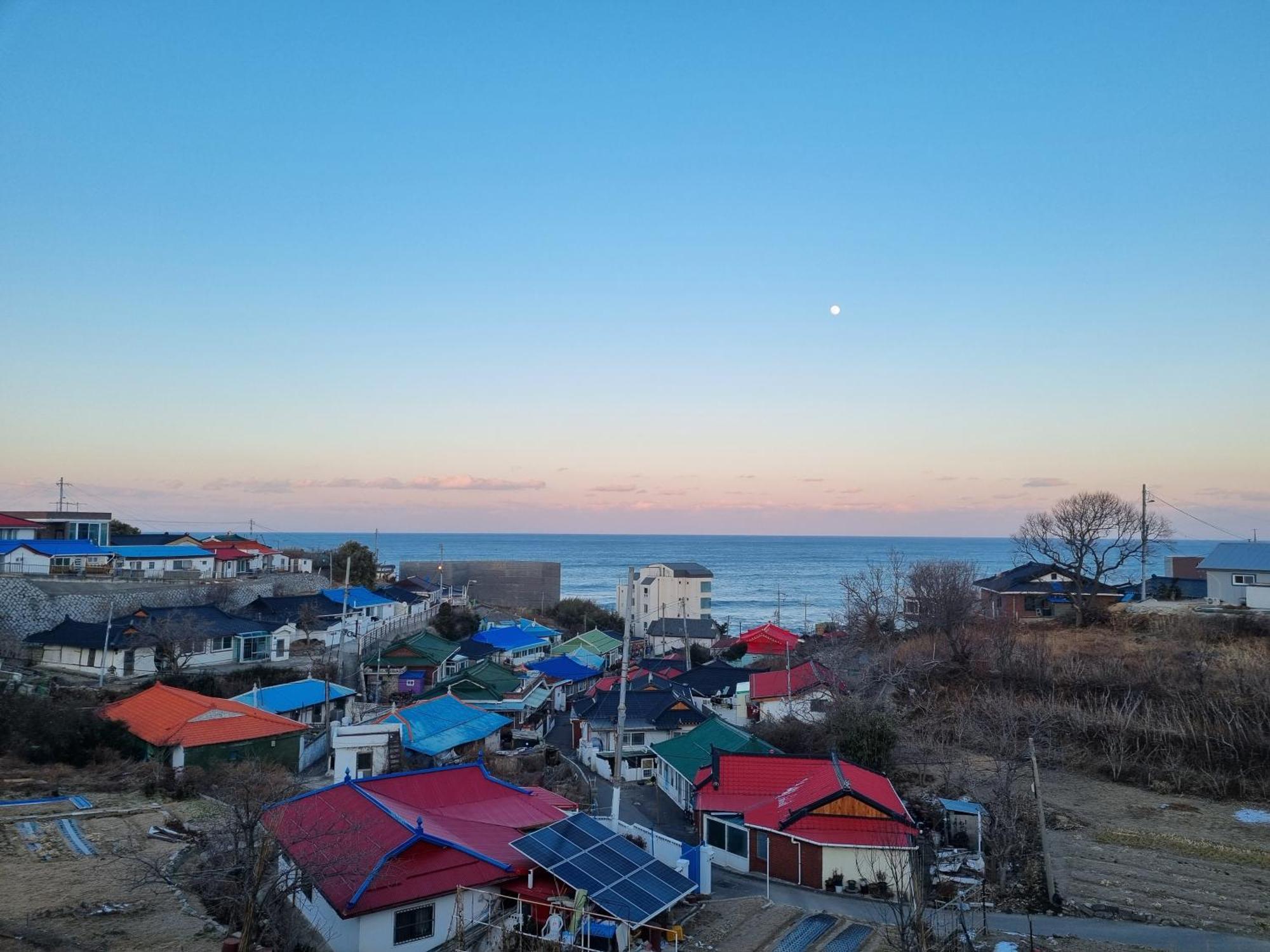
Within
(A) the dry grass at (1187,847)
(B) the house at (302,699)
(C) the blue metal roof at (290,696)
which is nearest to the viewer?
(A) the dry grass at (1187,847)

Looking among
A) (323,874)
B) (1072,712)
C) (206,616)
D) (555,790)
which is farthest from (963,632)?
(206,616)

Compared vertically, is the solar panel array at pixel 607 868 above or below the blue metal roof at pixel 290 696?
above

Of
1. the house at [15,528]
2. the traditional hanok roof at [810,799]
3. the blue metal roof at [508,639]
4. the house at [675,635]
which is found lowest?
the house at [675,635]

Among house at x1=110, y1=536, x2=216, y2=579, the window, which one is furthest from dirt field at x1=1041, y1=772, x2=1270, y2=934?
house at x1=110, y1=536, x2=216, y2=579

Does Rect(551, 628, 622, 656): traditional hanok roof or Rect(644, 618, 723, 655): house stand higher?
Rect(551, 628, 622, 656): traditional hanok roof

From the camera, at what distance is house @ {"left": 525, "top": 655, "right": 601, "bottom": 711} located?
39.6m

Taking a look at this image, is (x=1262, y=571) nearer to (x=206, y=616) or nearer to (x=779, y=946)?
(x=779, y=946)

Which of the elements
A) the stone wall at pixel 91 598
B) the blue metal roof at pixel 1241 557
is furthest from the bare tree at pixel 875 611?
the stone wall at pixel 91 598

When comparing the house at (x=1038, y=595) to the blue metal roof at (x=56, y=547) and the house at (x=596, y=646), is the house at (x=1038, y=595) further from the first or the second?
the blue metal roof at (x=56, y=547)

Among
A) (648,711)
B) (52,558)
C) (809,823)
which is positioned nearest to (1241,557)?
(648,711)

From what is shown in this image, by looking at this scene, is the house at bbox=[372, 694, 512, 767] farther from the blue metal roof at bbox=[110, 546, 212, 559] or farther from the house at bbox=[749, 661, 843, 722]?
the blue metal roof at bbox=[110, 546, 212, 559]

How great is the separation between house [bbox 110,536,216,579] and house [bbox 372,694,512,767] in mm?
26794

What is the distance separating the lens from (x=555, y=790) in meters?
22.0

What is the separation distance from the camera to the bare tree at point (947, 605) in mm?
32781
